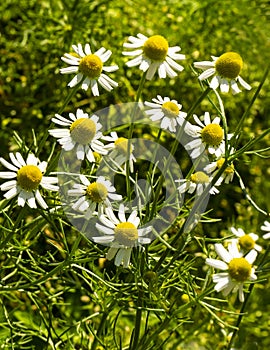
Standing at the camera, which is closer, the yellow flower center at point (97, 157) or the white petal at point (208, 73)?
the white petal at point (208, 73)

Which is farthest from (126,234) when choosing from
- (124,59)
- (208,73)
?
(124,59)

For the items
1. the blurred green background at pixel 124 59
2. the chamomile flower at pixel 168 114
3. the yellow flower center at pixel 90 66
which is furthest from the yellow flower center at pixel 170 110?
the blurred green background at pixel 124 59

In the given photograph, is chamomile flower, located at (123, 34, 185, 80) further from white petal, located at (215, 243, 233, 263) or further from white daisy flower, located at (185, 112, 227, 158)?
white petal, located at (215, 243, 233, 263)

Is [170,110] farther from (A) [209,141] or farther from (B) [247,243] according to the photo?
(B) [247,243]

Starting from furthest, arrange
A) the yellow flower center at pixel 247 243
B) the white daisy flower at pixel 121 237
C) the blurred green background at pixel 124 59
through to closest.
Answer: the blurred green background at pixel 124 59 → the yellow flower center at pixel 247 243 → the white daisy flower at pixel 121 237

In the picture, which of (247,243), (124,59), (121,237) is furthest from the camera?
(124,59)

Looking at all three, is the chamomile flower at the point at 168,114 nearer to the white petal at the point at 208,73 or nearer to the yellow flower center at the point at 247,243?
the white petal at the point at 208,73
